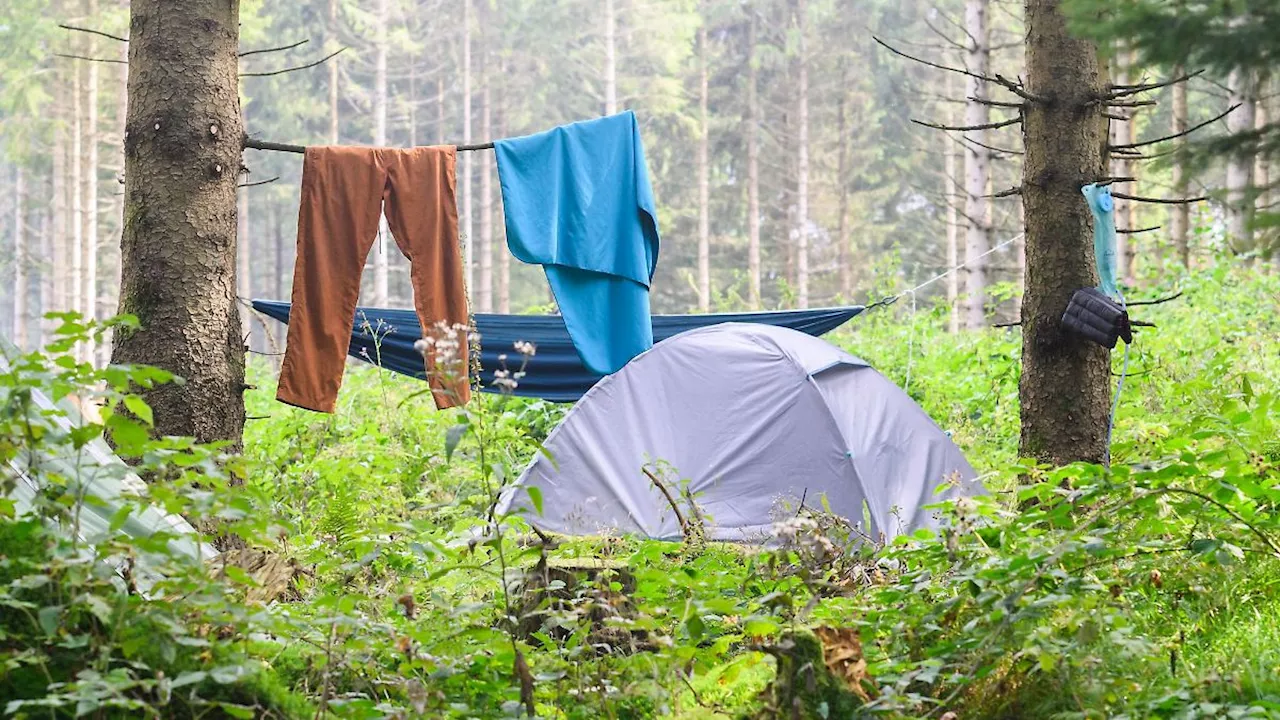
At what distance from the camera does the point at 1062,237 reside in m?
3.96

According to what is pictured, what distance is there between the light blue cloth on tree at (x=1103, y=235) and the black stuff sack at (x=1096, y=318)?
11 cm

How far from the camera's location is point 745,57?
22.6 meters

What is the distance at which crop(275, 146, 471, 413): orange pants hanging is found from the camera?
157 inches

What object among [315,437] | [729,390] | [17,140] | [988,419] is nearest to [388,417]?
[315,437]

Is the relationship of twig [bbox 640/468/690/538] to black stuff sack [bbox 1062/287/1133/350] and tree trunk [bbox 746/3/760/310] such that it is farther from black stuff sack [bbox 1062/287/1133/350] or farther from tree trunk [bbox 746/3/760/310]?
tree trunk [bbox 746/3/760/310]

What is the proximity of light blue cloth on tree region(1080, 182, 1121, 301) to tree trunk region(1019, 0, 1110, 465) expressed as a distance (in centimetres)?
3

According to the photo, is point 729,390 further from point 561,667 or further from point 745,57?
point 745,57

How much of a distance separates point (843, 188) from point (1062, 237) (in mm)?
17997

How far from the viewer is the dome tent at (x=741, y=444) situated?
4.75 metres

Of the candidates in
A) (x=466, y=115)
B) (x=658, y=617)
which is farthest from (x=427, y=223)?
(x=466, y=115)

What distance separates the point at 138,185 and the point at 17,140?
14220 millimetres

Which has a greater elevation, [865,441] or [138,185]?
[138,185]

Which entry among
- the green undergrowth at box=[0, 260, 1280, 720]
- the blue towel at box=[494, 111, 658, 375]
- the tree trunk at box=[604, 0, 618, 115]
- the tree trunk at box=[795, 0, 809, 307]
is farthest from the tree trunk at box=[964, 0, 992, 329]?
the tree trunk at box=[795, 0, 809, 307]

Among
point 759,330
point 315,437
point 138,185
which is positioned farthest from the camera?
point 315,437
